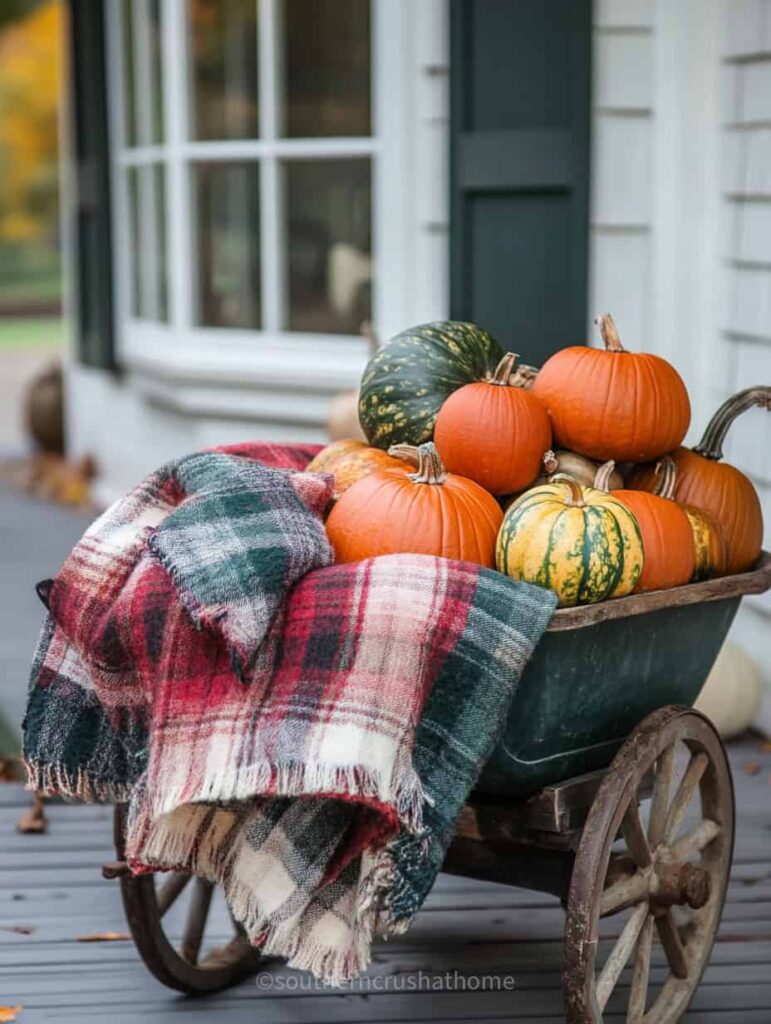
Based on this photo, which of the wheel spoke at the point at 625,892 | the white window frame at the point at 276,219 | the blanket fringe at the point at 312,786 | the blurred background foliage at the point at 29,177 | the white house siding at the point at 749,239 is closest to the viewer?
the blanket fringe at the point at 312,786

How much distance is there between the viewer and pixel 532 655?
2.21m

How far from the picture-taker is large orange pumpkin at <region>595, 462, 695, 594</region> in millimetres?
2371

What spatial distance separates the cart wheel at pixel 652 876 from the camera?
2.24m

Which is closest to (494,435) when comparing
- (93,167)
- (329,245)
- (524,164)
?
(524,164)

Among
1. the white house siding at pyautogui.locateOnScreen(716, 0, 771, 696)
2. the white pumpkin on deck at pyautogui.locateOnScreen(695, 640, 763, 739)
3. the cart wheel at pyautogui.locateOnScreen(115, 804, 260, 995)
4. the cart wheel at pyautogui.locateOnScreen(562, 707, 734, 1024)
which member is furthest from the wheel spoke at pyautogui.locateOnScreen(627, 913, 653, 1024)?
the white house siding at pyautogui.locateOnScreen(716, 0, 771, 696)

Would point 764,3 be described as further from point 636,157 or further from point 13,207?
point 13,207

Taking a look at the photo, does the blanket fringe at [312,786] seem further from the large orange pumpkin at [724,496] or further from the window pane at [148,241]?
the window pane at [148,241]

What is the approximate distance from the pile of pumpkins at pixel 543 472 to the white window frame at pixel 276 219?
2.73m

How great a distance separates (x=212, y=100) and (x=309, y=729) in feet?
15.0

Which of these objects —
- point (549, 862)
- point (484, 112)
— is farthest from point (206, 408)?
point (549, 862)

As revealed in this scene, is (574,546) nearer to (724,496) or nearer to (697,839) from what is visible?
(724,496)

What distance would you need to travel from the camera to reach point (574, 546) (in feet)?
7.34

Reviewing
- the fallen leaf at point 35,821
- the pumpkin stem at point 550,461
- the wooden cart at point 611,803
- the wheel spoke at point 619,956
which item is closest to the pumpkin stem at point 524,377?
the pumpkin stem at point 550,461

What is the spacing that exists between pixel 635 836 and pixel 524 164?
252cm
